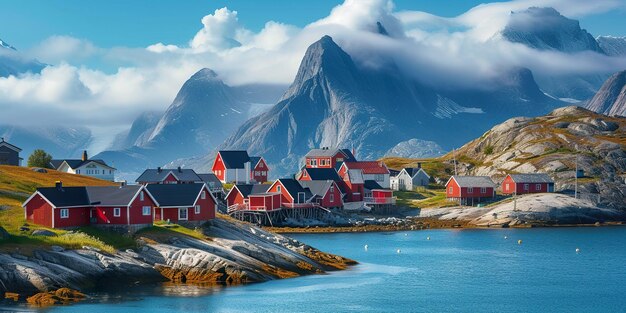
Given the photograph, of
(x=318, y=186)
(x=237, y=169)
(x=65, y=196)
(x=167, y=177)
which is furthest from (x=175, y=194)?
(x=237, y=169)

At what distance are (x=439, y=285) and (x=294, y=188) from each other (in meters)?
73.5

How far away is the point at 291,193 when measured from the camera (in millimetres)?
155875

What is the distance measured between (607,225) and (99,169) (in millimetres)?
95802

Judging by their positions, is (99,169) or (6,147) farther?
(99,169)

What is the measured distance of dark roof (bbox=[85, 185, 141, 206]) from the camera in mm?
87500

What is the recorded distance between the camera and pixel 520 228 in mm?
153750

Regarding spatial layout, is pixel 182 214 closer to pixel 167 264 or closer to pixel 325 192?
pixel 167 264

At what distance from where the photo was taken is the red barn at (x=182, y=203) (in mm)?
96688

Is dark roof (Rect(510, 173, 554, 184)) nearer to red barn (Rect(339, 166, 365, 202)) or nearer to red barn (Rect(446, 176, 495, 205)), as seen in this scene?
red barn (Rect(446, 176, 495, 205))

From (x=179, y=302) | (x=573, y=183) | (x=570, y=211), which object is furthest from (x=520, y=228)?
(x=179, y=302)

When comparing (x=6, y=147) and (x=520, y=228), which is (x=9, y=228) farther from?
(x=520, y=228)

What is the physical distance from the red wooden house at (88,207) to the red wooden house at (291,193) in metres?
66.1

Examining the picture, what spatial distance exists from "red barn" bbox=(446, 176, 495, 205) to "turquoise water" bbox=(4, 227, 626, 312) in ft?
132

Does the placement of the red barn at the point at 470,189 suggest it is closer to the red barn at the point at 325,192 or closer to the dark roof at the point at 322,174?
the red barn at the point at 325,192
